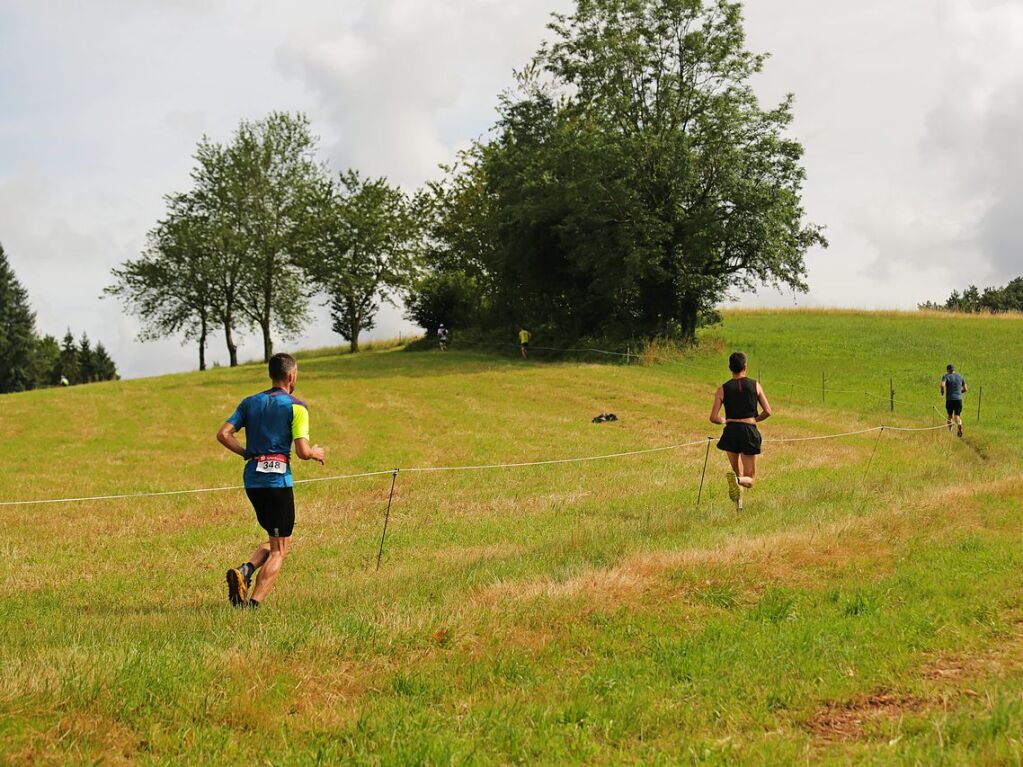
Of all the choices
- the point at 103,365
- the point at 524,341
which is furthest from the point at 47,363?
the point at 524,341

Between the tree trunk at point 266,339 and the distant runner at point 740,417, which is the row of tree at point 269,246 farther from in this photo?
the distant runner at point 740,417

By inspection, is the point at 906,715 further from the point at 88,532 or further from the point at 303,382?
the point at 303,382

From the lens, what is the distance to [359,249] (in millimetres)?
64188

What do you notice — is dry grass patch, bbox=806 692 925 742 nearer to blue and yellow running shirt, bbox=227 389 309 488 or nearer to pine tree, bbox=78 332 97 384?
blue and yellow running shirt, bbox=227 389 309 488

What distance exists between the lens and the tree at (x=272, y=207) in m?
63.6

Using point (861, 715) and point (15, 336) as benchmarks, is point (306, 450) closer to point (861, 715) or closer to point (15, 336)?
point (861, 715)

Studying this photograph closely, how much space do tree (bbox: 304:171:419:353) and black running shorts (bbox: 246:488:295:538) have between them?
55.8m

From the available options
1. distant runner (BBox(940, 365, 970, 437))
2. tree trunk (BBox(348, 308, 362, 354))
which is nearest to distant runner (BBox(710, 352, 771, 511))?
distant runner (BBox(940, 365, 970, 437))

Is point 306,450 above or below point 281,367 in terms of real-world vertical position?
below

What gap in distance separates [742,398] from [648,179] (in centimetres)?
3555

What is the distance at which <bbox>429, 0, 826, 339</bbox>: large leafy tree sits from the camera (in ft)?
148

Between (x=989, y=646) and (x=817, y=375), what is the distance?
39855 mm

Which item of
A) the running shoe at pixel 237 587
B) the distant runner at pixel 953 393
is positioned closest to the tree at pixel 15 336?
the distant runner at pixel 953 393

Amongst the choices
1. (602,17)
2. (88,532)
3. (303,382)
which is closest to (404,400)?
(303,382)
